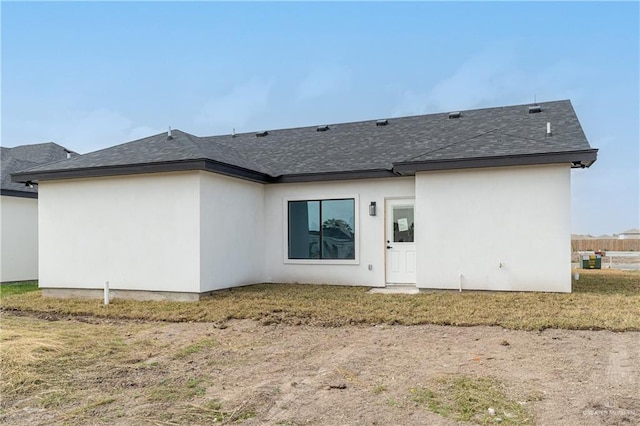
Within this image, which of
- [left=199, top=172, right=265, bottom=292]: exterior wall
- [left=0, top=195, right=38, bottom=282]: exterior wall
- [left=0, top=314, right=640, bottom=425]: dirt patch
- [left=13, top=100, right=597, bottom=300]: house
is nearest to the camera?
[left=0, top=314, right=640, bottom=425]: dirt patch

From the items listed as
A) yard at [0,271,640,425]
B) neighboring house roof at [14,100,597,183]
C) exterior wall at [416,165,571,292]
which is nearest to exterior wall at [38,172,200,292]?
neighboring house roof at [14,100,597,183]

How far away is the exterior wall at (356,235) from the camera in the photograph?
36.2 ft

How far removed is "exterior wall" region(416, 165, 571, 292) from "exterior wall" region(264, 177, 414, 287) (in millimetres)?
1219

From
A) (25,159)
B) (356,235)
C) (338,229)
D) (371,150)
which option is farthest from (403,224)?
(25,159)

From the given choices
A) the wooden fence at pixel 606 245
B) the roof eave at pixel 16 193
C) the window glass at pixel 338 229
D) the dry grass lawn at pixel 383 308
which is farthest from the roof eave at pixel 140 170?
the wooden fence at pixel 606 245

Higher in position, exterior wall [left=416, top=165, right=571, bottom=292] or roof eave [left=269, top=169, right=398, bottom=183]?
roof eave [left=269, top=169, right=398, bottom=183]

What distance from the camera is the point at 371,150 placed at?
12.4 m

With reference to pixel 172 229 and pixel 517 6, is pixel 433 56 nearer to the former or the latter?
pixel 517 6

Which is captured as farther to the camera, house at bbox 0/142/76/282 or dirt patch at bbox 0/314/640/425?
house at bbox 0/142/76/282

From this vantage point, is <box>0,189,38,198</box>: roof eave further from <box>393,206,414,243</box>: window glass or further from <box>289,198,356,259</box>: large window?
<box>393,206,414,243</box>: window glass

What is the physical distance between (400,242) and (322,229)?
201cm

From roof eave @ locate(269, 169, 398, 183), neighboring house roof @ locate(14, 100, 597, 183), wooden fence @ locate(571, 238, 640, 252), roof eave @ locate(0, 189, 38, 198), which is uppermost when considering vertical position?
neighboring house roof @ locate(14, 100, 597, 183)

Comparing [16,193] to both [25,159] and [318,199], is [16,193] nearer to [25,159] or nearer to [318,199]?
[25,159]

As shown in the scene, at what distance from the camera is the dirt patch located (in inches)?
143
